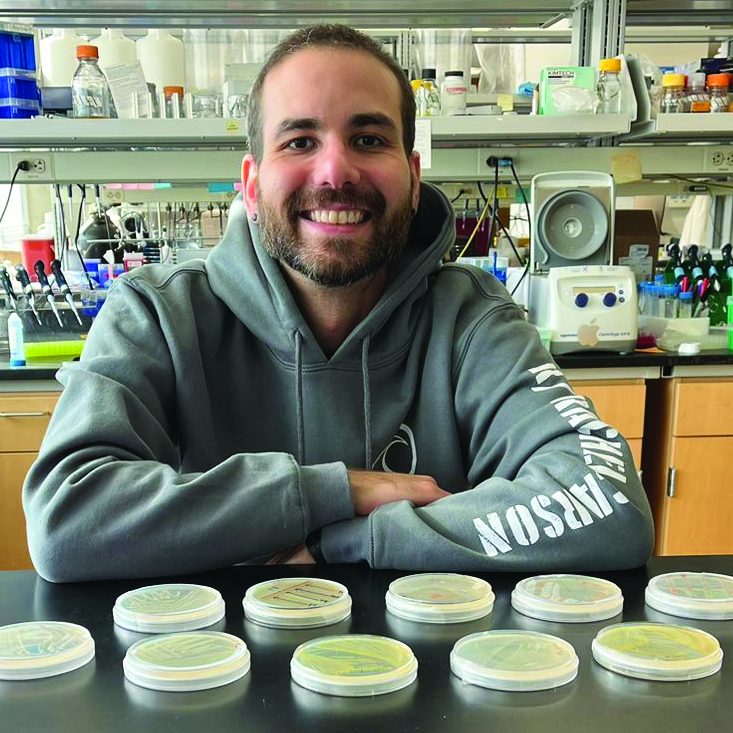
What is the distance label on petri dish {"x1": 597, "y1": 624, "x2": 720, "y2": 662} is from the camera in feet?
2.19

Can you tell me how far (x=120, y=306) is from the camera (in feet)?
4.23

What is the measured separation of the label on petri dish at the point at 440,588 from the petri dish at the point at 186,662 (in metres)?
0.18

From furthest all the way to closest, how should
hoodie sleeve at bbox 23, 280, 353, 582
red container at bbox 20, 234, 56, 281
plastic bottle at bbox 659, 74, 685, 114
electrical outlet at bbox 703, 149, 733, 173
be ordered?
1. red container at bbox 20, 234, 56, 281
2. electrical outlet at bbox 703, 149, 733, 173
3. plastic bottle at bbox 659, 74, 685, 114
4. hoodie sleeve at bbox 23, 280, 353, 582

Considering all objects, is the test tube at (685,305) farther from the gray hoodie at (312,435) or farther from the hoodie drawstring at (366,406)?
the hoodie drawstring at (366,406)

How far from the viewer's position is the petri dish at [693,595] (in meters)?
0.76

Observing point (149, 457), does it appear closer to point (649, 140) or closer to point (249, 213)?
point (249, 213)

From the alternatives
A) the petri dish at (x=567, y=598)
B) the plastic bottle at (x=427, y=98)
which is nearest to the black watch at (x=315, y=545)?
→ the petri dish at (x=567, y=598)

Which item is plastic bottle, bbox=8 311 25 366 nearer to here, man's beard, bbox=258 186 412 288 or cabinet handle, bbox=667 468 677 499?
man's beard, bbox=258 186 412 288

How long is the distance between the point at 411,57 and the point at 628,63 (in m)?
0.84

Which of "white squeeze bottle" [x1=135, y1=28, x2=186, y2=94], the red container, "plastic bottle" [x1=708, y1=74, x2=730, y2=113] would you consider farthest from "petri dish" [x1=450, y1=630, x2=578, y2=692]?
the red container

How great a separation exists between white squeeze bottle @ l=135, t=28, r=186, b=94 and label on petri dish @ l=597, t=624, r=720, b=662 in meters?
2.41

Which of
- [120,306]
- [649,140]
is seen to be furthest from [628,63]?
[120,306]

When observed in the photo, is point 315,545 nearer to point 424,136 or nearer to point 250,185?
point 250,185

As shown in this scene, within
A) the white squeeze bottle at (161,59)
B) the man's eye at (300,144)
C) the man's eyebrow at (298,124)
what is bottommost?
the man's eye at (300,144)
